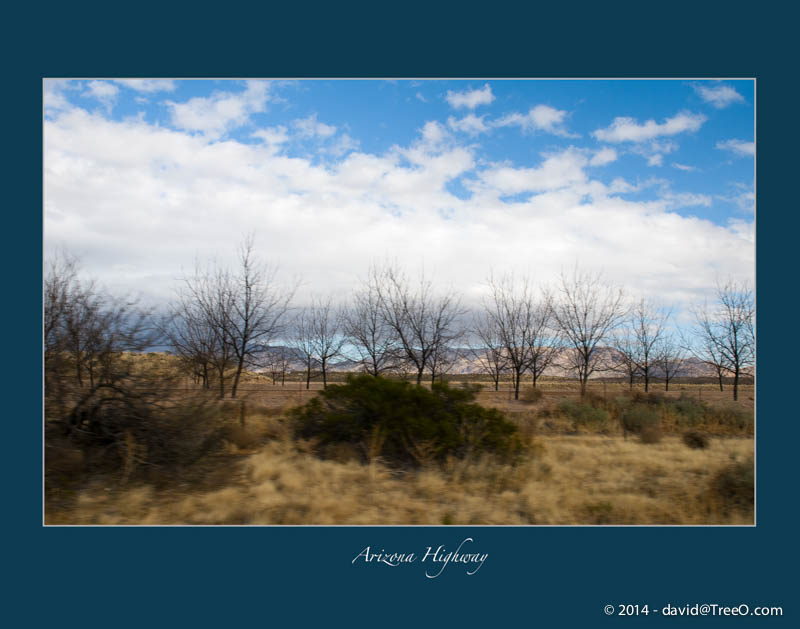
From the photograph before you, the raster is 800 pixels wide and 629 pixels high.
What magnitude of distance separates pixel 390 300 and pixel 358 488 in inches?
527

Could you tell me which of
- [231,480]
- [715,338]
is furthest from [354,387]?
[715,338]

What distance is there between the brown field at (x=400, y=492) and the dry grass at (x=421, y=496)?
18mm

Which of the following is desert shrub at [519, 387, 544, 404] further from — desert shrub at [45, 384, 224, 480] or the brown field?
desert shrub at [45, 384, 224, 480]

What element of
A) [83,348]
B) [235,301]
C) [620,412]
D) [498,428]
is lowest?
[620,412]

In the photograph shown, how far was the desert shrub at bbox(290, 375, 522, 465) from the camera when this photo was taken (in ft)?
29.8

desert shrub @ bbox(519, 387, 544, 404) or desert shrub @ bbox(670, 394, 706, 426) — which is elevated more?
desert shrub @ bbox(670, 394, 706, 426)

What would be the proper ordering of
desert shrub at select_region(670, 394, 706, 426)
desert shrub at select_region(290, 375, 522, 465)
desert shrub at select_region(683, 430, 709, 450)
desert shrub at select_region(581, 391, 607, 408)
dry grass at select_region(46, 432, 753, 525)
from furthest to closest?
desert shrub at select_region(581, 391, 607, 408) → desert shrub at select_region(670, 394, 706, 426) → desert shrub at select_region(683, 430, 709, 450) → desert shrub at select_region(290, 375, 522, 465) → dry grass at select_region(46, 432, 753, 525)

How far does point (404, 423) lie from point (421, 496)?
2.10 meters

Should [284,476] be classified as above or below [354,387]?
below

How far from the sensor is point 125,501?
260 inches

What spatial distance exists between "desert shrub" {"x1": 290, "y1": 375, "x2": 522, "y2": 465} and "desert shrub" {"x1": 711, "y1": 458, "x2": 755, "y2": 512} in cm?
338

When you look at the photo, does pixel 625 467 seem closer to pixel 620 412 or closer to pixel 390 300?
pixel 620 412

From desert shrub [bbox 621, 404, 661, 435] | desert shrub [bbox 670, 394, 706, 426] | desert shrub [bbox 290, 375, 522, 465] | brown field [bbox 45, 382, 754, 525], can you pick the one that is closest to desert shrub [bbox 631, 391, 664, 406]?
desert shrub [bbox 670, 394, 706, 426]

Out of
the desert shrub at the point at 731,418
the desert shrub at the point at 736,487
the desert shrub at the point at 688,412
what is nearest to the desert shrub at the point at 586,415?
the desert shrub at the point at 688,412
